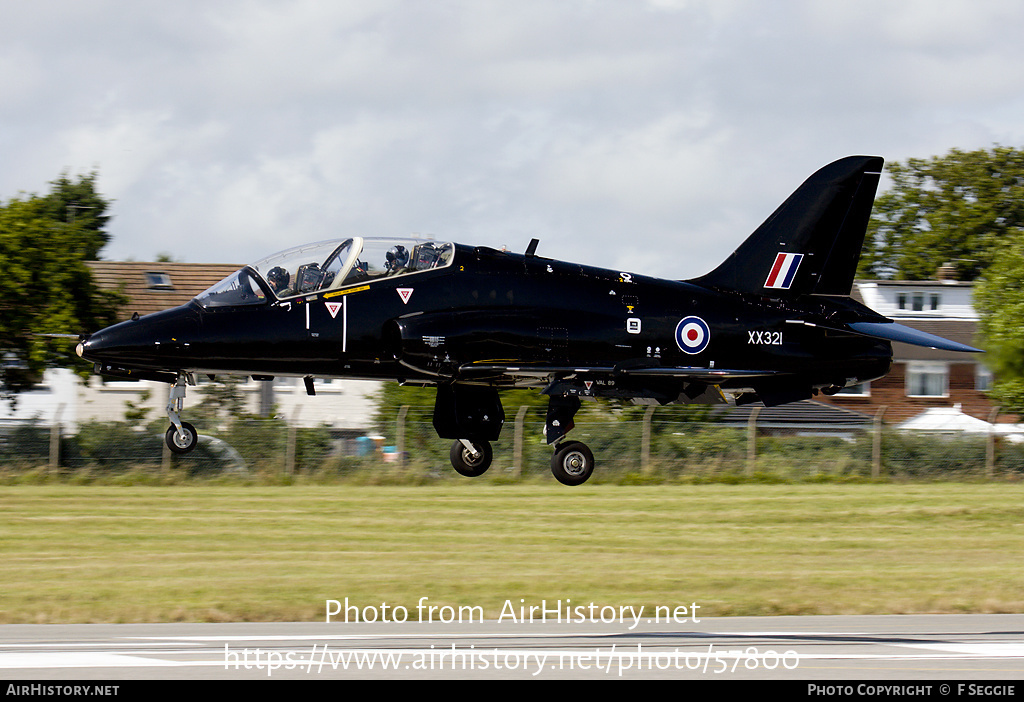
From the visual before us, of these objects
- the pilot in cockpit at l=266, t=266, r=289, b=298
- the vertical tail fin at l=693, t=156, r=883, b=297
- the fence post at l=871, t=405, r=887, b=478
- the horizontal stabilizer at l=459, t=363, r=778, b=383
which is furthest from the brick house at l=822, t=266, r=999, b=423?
the pilot in cockpit at l=266, t=266, r=289, b=298

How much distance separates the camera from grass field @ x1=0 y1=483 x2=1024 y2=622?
24.8 meters

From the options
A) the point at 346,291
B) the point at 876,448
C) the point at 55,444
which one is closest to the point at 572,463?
the point at 346,291

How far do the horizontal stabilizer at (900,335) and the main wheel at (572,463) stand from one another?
493cm

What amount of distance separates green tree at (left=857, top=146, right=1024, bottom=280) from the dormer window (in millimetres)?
50332

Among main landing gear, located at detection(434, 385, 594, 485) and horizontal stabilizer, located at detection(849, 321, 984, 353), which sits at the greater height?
horizontal stabilizer, located at detection(849, 321, 984, 353)

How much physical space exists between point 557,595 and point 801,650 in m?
6.32

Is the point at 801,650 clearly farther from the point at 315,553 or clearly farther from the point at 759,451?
the point at 759,451

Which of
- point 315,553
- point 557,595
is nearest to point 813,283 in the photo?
point 557,595

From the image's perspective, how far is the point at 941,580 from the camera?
27516 millimetres

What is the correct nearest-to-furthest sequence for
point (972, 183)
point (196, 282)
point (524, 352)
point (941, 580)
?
point (524, 352) < point (941, 580) < point (196, 282) < point (972, 183)

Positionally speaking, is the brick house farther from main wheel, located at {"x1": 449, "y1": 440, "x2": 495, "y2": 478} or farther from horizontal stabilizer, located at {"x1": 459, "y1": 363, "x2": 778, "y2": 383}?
main wheel, located at {"x1": 449, "y1": 440, "x2": 495, "y2": 478}

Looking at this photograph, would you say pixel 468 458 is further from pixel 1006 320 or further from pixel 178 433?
pixel 1006 320

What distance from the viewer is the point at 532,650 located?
19969mm

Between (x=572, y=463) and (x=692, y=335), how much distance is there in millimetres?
2789
